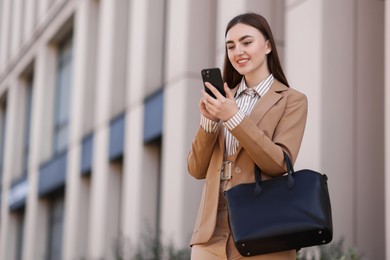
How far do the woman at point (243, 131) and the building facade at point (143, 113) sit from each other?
16.8 feet

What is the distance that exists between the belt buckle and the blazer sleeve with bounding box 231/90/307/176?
18 cm

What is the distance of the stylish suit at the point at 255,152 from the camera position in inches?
143

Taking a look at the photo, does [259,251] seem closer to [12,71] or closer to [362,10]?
[362,10]

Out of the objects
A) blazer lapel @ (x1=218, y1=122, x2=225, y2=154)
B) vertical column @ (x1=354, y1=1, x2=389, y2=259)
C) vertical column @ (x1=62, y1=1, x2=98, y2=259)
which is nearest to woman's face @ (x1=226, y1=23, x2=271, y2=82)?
blazer lapel @ (x1=218, y1=122, x2=225, y2=154)

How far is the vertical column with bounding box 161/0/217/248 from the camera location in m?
13.4

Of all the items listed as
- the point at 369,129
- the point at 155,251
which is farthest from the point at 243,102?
the point at 155,251

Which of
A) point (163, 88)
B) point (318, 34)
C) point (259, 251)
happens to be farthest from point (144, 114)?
point (259, 251)

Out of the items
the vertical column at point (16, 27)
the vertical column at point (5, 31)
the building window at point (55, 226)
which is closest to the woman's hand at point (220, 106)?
the building window at point (55, 226)

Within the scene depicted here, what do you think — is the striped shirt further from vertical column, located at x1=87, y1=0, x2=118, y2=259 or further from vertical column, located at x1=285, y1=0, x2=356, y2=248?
vertical column, located at x1=87, y1=0, x2=118, y2=259

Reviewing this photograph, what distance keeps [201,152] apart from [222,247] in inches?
16.9

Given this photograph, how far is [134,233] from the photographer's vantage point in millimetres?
15602

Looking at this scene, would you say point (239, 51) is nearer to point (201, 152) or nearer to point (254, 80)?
point (254, 80)

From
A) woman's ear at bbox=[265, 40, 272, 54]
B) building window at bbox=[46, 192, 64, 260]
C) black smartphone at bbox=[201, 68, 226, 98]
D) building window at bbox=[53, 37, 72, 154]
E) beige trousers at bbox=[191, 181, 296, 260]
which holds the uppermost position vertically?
building window at bbox=[53, 37, 72, 154]

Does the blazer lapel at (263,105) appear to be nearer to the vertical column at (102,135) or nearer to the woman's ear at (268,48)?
the woman's ear at (268,48)
